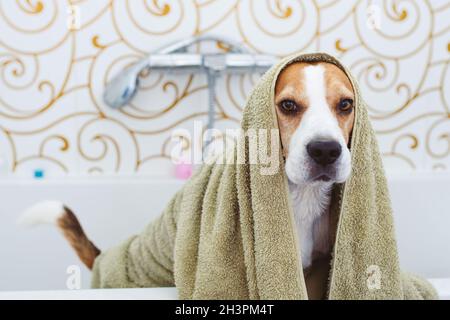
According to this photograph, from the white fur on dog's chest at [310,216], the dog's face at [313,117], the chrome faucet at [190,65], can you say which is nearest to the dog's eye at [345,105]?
the dog's face at [313,117]

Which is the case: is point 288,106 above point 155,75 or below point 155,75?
below

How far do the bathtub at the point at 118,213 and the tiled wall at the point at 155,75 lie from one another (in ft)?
0.24

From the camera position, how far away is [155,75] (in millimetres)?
1086

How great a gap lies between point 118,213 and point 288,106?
68 cm

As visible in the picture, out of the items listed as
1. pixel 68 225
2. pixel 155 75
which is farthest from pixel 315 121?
pixel 155 75

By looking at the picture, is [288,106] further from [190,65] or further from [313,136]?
[190,65]

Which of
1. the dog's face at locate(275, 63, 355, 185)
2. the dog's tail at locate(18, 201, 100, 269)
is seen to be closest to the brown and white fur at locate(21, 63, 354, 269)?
the dog's face at locate(275, 63, 355, 185)

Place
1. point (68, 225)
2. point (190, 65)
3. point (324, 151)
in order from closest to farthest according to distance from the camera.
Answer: point (324, 151) → point (68, 225) → point (190, 65)

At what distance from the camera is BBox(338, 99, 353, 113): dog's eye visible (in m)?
0.53

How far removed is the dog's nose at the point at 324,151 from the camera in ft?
1.66

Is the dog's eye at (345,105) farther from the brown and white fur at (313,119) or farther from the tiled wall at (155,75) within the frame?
the tiled wall at (155,75)

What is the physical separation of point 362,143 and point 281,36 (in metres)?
0.64

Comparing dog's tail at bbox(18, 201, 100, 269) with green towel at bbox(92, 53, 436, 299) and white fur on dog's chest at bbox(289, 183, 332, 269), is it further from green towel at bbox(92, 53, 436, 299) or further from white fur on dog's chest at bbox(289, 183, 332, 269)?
white fur on dog's chest at bbox(289, 183, 332, 269)

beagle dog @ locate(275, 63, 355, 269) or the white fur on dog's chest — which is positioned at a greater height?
beagle dog @ locate(275, 63, 355, 269)
